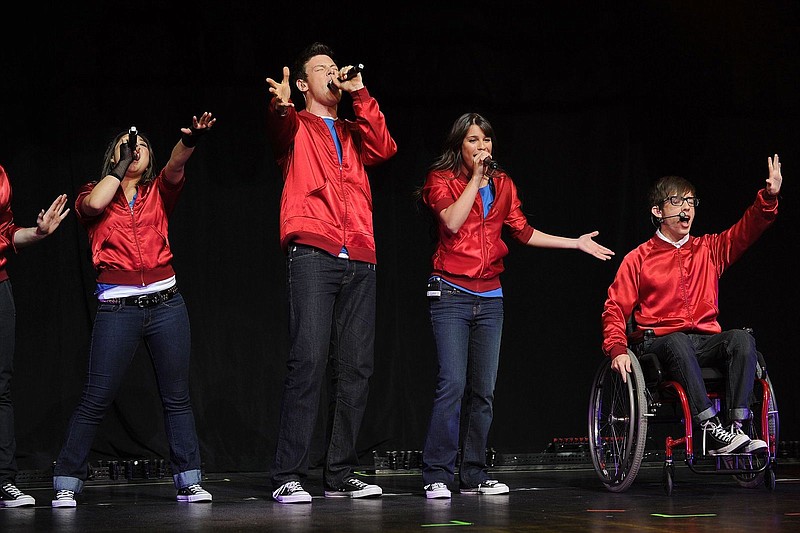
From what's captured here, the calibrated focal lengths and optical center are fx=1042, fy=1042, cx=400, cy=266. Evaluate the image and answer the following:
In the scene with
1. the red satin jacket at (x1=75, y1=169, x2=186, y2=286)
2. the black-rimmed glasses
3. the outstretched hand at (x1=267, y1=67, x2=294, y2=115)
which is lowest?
the red satin jacket at (x1=75, y1=169, x2=186, y2=286)

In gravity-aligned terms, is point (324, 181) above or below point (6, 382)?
above

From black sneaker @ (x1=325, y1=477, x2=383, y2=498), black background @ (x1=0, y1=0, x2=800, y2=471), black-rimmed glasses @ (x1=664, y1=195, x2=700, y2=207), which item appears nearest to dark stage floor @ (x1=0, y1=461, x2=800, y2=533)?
black sneaker @ (x1=325, y1=477, x2=383, y2=498)

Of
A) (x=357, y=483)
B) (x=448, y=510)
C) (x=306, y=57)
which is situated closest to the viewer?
(x=448, y=510)

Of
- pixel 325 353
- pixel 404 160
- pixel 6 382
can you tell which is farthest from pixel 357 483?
pixel 404 160

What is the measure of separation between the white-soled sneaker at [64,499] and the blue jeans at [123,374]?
0.02m

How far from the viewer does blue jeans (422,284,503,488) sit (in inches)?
134

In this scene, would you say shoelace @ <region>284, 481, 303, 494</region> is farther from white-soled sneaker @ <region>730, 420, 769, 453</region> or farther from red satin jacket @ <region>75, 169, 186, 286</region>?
white-soled sneaker @ <region>730, 420, 769, 453</region>

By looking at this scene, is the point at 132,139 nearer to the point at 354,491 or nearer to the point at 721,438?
the point at 354,491

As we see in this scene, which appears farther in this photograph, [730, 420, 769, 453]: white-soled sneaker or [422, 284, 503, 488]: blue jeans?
[422, 284, 503, 488]: blue jeans

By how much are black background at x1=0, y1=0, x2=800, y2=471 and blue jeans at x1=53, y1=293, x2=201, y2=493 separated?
1.29 meters

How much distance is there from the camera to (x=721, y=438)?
3340 millimetres

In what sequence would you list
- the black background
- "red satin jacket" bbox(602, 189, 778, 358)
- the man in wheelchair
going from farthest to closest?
the black background, "red satin jacket" bbox(602, 189, 778, 358), the man in wheelchair

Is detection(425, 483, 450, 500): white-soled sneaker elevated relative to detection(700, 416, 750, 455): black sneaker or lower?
lower

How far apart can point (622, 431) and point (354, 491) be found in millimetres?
1051
